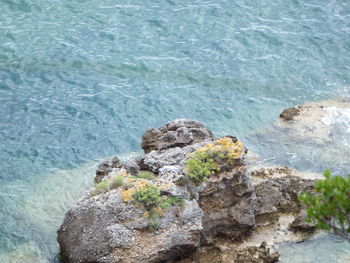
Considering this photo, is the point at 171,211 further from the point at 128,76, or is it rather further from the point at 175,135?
the point at 128,76

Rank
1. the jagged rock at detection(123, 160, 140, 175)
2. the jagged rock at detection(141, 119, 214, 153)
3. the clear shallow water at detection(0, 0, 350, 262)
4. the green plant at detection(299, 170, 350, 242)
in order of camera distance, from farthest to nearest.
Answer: the clear shallow water at detection(0, 0, 350, 262)
the jagged rock at detection(141, 119, 214, 153)
the jagged rock at detection(123, 160, 140, 175)
the green plant at detection(299, 170, 350, 242)

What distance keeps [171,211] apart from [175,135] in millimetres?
3999

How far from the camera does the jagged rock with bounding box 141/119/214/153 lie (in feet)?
69.2

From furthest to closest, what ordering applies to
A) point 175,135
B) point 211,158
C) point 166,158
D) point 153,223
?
point 175,135, point 166,158, point 211,158, point 153,223

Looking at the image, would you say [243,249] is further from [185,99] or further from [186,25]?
[186,25]

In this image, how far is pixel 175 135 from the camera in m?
21.3

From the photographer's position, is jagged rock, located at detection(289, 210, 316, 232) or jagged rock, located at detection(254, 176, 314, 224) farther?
jagged rock, located at detection(254, 176, 314, 224)

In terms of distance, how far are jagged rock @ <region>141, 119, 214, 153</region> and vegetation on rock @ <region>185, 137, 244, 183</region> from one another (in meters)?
1.66

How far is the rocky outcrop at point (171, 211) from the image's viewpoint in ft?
56.7

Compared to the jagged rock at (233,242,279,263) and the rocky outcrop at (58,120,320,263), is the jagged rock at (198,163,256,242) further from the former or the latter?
the jagged rock at (233,242,279,263)

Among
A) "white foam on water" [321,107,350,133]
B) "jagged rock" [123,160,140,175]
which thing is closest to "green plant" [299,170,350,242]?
"jagged rock" [123,160,140,175]

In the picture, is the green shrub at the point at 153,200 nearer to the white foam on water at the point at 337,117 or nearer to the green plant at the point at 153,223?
the green plant at the point at 153,223

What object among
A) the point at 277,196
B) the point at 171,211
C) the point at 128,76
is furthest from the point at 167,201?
the point at 128,76

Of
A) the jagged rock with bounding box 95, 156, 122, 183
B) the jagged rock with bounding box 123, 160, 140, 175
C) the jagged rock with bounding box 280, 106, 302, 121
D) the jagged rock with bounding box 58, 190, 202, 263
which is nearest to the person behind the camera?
the jagged rock with bounding box 58, 190, 202, 263
